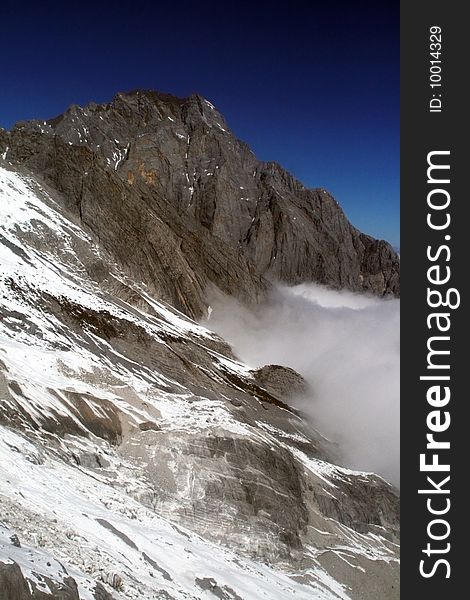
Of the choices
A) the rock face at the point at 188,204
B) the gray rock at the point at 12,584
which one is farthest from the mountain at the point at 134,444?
the rock face at the point at 188,204

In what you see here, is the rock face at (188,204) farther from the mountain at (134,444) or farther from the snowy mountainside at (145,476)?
the snowy mountainside at (145,476)

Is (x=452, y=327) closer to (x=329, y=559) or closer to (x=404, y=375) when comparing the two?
(x=404, y=375)

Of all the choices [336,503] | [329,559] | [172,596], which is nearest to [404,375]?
[172,596]

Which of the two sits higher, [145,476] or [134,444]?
[134,444]

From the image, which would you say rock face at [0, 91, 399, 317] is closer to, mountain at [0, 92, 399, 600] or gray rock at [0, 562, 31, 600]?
mountain at [0, 92, 399, 600]

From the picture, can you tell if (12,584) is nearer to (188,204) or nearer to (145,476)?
(145,476)

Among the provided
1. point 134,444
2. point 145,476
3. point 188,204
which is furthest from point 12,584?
point 188,204
